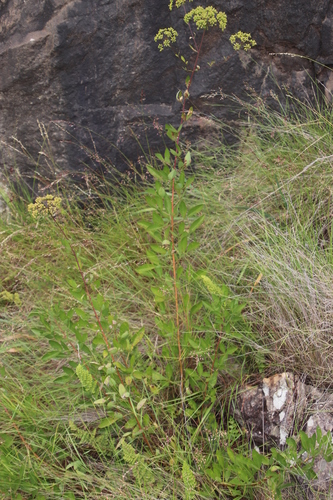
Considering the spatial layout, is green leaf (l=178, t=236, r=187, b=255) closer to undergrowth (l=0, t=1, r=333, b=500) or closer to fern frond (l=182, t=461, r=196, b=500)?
undergrowth (l=0, t=1, r=333, b=500)

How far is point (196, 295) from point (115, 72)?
1437 mm

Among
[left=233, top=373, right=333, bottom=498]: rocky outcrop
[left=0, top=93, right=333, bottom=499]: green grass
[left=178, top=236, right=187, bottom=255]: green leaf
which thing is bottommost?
[left=233, top=373, right=333, bottom=498]: rocky outcrop

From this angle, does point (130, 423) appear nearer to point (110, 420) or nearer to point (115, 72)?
point (110, 420)

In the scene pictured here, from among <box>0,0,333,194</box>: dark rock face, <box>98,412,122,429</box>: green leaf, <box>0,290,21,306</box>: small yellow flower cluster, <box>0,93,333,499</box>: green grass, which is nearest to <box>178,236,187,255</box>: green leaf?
<box>0,93,333,499</box>: green grass

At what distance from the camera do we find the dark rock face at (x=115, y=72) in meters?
2.73

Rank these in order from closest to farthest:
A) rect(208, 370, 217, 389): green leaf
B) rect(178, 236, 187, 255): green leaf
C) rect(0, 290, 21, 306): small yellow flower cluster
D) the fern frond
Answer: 1. the fern frond
2. rect(178, 236, 187, 255): green leaf
3. rect(208, 370, 217, 389): green leaf
4. rect(0, 290, 21, 306): small yellow flower cluster

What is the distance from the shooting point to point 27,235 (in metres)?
2.71

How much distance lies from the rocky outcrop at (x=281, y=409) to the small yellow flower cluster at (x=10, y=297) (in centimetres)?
113

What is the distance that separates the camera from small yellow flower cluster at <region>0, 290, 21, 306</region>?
234cm

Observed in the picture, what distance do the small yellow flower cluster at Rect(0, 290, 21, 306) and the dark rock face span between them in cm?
71

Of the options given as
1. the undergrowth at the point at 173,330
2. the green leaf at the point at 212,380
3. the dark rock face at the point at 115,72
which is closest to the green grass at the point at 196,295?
the undergrowth at the point at 173,330

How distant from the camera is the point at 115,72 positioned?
2797 millimetres

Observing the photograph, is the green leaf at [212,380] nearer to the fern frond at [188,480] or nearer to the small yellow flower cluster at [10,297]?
the fern frond at [188,480]

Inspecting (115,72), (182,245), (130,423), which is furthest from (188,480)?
(115,72)
